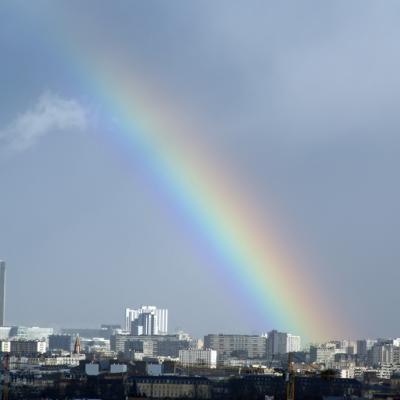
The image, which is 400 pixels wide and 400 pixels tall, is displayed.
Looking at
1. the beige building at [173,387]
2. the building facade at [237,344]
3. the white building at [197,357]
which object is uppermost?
the building facade at [237,344]

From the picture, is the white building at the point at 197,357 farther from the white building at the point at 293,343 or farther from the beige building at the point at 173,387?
the beige building at the point at 173,387

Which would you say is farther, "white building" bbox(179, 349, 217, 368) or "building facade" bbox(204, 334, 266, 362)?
"building facade" bbox(204, 334, 266, 362)

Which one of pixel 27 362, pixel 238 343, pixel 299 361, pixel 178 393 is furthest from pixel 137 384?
pixel 238 343

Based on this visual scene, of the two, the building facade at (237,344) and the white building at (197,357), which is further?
the building facade at (237,344)

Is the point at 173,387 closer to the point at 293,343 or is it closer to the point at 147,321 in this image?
the point at 293,343

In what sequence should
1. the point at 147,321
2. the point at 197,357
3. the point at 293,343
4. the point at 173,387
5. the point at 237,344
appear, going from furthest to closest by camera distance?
the point at 147,321 → the point at 293,343 → the point at 237,344 → the point at 197,357 → the point at 173,387

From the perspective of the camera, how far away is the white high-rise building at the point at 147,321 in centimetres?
16812

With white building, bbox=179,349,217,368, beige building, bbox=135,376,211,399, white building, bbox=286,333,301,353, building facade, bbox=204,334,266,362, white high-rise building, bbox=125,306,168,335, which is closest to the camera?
beige building, bbox=135,376,211,399

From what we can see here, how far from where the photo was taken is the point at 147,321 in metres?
170

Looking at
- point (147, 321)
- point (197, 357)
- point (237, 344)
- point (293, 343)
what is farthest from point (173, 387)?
point (147, 321)

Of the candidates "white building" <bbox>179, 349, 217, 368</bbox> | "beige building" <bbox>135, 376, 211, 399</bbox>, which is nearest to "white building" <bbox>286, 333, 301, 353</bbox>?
"white building" <bbox>179, 349, 217, 368</bbox>

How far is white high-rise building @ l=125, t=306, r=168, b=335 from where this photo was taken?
168125mm

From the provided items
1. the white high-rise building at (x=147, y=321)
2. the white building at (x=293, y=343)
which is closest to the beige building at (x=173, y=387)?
the white building at (x=293, y=343)

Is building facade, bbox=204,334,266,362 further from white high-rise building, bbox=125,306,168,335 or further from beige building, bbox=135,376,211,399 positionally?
beige building, bbox=135,376,211,399
